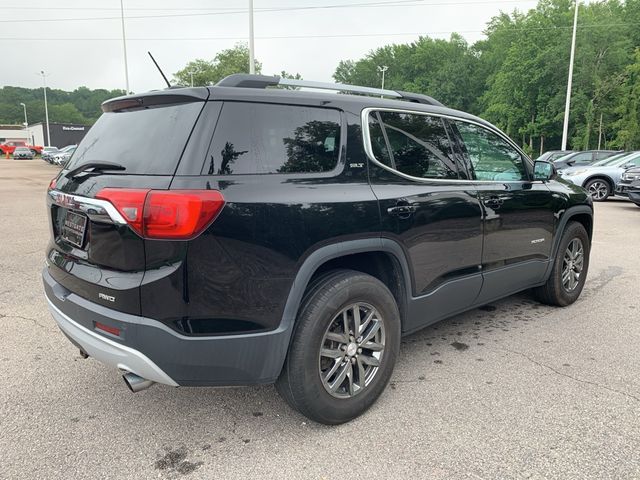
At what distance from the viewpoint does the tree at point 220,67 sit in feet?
138

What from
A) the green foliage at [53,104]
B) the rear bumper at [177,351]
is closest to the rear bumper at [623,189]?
the rear bumper at [177,351]

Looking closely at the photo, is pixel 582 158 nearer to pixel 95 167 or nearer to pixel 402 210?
pixel 402 210

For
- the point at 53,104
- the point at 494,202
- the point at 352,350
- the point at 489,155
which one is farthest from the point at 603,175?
the point at 53,104

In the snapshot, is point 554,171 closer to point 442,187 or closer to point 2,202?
point 442,187

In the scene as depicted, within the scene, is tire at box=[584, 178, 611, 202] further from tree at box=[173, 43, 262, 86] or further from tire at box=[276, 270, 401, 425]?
tree at box=[173, 43, 262, 86]

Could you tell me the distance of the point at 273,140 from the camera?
251cm

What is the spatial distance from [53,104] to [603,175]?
373 feet

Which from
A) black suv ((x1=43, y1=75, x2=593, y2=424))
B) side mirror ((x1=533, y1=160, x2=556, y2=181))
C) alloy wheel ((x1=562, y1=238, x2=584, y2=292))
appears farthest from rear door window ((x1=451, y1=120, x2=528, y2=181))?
alloy wheel ((x1=562, y1=238, x2=584, y2=292))

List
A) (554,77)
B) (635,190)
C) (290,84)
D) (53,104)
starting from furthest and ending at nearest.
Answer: (53,104), (554,77), (635,190), (290,84)

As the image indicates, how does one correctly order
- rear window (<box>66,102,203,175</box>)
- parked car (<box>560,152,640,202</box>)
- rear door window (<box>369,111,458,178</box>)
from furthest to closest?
parked car (<box>560,152,640,202</box>) → rear door window (<box>369,111,458,178</box>) → rear window (<box>66,102,203,175</box>)

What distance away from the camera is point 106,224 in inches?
90.8

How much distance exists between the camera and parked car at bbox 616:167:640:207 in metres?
11.2

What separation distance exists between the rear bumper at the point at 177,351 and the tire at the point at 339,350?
0.45ft

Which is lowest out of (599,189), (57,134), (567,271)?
(599,189)
